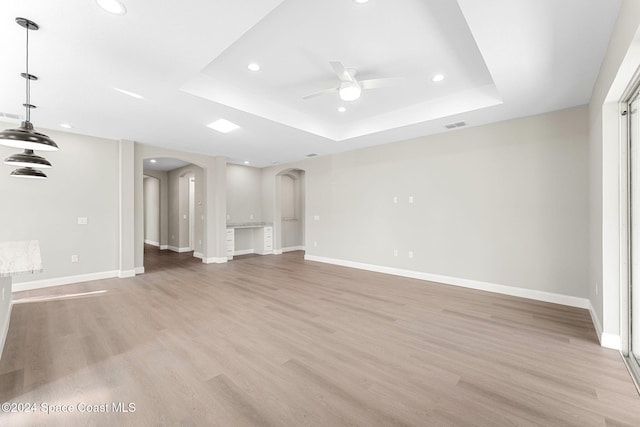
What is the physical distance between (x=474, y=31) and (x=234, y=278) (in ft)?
17.4

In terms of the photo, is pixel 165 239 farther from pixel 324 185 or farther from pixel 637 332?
pixel 637 332

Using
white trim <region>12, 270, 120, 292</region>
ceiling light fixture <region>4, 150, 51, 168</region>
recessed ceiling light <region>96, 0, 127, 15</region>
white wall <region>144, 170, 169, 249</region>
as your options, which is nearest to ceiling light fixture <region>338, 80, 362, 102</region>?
recessed ceiling light <region>96, 0, 127, 15</region>

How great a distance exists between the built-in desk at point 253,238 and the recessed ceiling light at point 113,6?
21.7ft

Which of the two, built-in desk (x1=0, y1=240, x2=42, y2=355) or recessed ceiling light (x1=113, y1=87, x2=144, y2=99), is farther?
recessed ceiling light (x1=113, y1=87, x2=144, y2=99)

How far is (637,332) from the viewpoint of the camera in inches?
96.4

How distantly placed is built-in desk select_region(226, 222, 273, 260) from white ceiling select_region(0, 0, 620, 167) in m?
4.12

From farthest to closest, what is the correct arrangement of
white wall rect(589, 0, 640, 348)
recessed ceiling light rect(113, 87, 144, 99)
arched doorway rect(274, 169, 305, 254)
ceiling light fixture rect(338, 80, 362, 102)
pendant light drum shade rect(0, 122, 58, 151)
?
1. arched doorway rect(274, 169, 305, 254)
2. recessed ceiling light rect(113, 87, 144, 99)
3. ceiling light fixture rect(338, 80, 362, 102)
4. white wall rect(589, 0, 640, 348)
5. pendant light drum shade rect(0, 122, 58, 151)

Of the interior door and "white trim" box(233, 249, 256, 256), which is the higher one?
the interior door

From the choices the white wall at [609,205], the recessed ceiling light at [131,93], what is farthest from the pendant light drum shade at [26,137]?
the white wall at [609,205]

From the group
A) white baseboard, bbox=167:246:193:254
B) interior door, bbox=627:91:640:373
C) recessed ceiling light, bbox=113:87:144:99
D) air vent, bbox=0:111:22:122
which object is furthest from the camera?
white baseboard, bbox=167:246:193:254

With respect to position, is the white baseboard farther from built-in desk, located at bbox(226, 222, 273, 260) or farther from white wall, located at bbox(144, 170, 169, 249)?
built-in desk, located at bbox(226, 222, 273, 260)

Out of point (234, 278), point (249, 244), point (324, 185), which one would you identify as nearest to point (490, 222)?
point (324, 185)

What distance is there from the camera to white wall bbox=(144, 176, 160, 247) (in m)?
10.3

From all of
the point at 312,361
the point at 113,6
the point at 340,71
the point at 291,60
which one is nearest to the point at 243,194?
the point at 291,60
